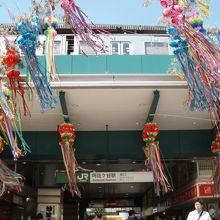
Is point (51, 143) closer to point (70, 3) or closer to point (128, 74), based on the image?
point (128, 74)

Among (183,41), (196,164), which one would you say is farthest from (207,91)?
(196,164)

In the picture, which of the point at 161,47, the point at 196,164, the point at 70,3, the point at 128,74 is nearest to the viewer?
the point at 70,3

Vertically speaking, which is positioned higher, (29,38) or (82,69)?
(82,69)

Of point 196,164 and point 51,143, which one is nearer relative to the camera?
point 51,143

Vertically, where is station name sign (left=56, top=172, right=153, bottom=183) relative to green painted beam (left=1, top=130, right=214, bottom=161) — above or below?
below

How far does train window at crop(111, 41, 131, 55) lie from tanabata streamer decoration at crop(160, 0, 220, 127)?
8.64m

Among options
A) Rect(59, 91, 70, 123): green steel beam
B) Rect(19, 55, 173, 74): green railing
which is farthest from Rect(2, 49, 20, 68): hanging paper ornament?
Rect(19, 55, 173, 74): green railing

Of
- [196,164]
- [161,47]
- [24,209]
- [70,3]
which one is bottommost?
[24,209]

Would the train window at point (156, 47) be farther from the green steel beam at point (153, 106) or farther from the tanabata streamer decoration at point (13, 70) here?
the tanabata streamer decoration at point (13, 70)

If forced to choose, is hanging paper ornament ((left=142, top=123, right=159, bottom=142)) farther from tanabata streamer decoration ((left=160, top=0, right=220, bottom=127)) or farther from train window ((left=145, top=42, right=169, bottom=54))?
train window ((left=145, top=42, right=169, bottom=54))

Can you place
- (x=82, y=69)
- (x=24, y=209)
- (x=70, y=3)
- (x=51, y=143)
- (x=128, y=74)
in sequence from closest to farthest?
(x=70, y=3)
(x=128, y=74)
(x=82, y=69)
(x=51, y=143)
(x=24, y=209)

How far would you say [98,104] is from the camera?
10102 mm

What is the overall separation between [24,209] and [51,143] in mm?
6439

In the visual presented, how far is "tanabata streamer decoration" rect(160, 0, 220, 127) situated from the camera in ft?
19.5
